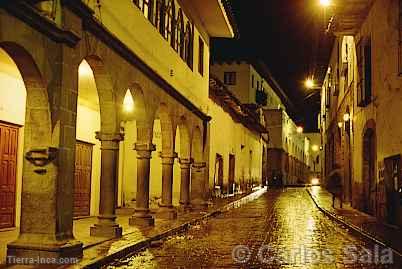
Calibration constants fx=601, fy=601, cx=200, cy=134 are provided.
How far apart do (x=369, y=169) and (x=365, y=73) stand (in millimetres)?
3512

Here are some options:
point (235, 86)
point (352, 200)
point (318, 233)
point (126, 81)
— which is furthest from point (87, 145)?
point (235, 86)

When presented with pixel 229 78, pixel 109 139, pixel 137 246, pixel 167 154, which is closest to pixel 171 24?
pixel 167 154

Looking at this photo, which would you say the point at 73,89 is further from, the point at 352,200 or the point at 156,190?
the point at 352,200

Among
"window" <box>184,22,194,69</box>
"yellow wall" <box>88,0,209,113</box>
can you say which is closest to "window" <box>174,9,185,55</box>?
"yellow wall" <box>88,0,209,113</box>

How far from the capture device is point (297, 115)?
87.9 metres

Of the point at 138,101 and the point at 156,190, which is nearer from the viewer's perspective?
the point at 138,101

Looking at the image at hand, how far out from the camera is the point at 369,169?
860 inches

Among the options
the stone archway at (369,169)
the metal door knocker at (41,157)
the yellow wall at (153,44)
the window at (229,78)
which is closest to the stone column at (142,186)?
the yellow wall at (153,44)

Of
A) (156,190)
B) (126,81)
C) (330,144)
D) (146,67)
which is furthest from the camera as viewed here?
(330,144)

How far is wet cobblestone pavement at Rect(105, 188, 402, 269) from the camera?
1070 cm

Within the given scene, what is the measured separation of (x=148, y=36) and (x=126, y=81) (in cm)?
289

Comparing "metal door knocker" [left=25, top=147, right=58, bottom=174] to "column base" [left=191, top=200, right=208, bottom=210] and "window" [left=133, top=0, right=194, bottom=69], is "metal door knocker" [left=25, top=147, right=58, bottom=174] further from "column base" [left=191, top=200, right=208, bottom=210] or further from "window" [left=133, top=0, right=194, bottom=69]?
"column base" [left=191, top=200, right=208, bottom=210]

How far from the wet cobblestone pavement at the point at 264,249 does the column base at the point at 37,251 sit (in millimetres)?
952

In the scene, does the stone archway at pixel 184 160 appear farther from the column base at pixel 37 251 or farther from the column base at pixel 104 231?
the column base at pixel 37 251
